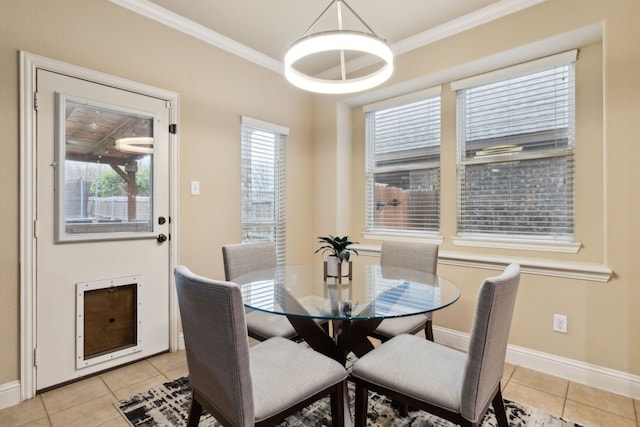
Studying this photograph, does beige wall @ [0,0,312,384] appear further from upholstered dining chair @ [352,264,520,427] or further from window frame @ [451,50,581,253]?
upholstered dining chair @ [352,264,520,427]

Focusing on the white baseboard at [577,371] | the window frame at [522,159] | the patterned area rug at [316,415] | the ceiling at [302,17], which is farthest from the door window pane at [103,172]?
the white baseboard at [577,371]

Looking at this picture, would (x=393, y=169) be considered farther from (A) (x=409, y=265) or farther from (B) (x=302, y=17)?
(B) (x=302, y=17)

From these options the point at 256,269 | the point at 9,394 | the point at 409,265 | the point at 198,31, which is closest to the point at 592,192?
the point at 409,265

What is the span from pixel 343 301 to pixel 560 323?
1.74 metres

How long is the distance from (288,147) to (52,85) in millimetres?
2038

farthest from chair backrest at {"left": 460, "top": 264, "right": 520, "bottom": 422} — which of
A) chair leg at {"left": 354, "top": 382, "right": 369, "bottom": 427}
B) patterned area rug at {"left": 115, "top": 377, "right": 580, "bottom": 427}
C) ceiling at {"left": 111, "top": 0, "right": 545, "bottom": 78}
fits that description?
ceiling at {"left": 111, "top": 0, "right": 545, "bottom": 78}

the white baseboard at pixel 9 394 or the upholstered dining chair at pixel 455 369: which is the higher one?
the upholstered dining chair at pixel 455 369

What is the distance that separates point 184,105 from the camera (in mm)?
2764

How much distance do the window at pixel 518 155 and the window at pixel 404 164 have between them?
0.88ft

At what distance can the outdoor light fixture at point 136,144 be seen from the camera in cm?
245

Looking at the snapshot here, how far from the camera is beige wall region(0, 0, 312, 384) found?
199cm

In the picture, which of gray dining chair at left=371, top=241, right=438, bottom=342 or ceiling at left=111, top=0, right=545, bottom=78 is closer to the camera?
gray dining chair at left=371, top=241, right=438, bottom=342

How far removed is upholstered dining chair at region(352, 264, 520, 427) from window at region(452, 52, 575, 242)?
1.51 metres

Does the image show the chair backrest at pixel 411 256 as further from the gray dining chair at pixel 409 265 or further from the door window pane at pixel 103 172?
the door window pane at pixel 103 172
